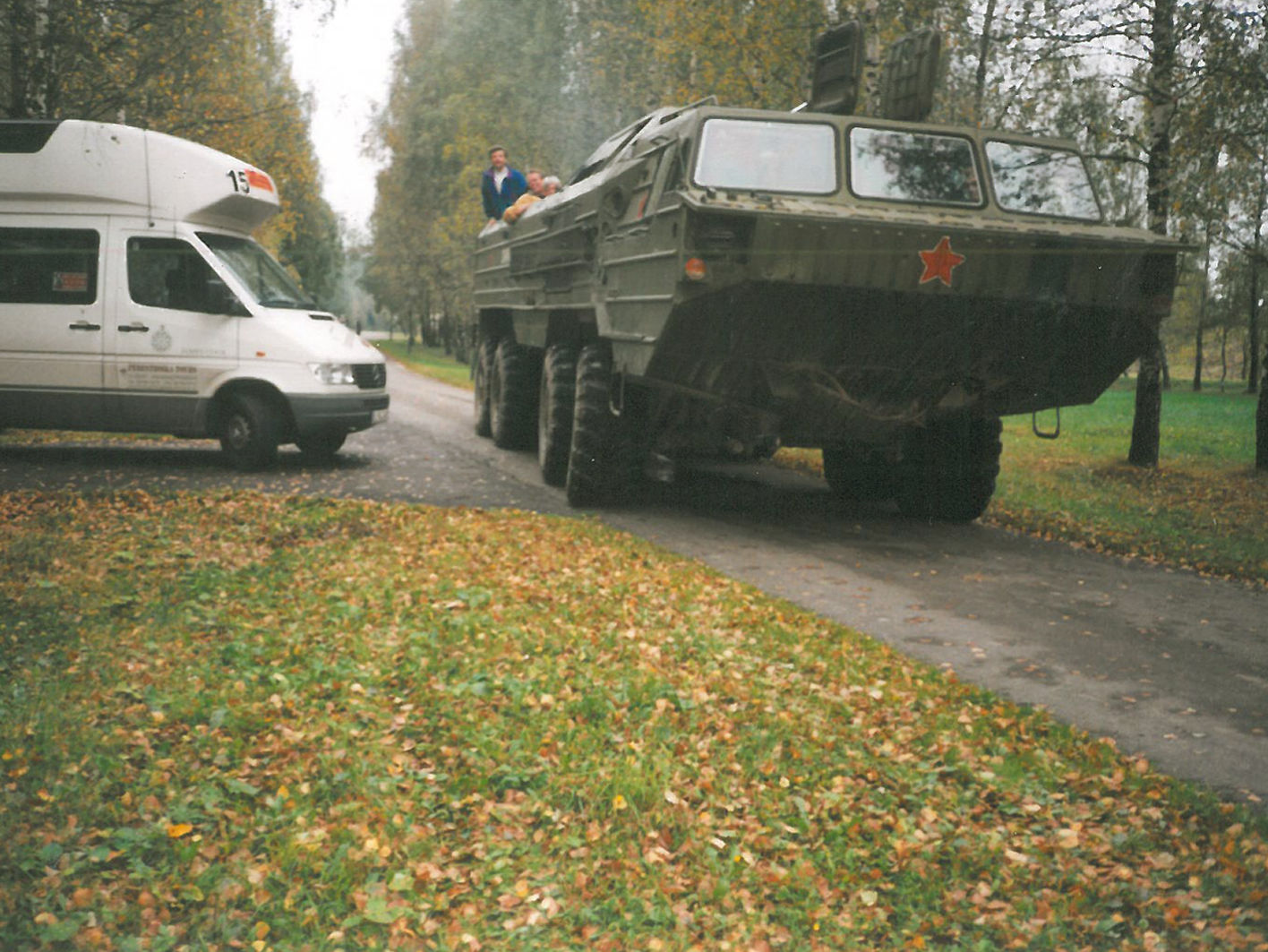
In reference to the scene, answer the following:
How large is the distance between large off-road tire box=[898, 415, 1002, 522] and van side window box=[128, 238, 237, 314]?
6.32 meters

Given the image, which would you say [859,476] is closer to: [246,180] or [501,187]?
[501,187]

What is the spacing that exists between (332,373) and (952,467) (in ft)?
18.6

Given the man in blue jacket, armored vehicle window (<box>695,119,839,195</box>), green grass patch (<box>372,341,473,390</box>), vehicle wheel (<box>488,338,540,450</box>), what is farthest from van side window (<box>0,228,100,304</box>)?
green grass patch (<box>372,341,473,390</box>)

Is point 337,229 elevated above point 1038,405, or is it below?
above

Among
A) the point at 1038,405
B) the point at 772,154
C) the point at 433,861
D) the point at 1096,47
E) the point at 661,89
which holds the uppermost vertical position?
the point at 661,89

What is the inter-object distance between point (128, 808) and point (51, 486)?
689 cm

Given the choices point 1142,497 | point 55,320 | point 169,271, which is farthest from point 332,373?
point 1142,497

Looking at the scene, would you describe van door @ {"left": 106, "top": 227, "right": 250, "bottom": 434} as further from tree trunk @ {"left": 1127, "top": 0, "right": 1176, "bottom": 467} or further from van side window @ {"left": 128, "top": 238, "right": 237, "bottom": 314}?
tree trunk @ {"left": 1127, "top": 0, "right": 1176, "bottom": 467}

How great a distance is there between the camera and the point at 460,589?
22.5ft

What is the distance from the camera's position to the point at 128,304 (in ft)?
37.2

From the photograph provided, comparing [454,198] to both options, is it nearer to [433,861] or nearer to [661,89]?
[661,89]

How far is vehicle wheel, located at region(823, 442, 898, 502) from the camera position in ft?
35.8

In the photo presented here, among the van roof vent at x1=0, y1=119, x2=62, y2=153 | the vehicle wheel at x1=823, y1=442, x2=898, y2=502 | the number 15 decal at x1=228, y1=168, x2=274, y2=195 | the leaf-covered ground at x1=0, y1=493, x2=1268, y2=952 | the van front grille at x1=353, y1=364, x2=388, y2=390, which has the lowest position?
the leaf-covered ground at x1=0, y1=493, x2=1268, y2=952

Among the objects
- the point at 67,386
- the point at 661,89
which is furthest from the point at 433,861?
the point at 661,89
